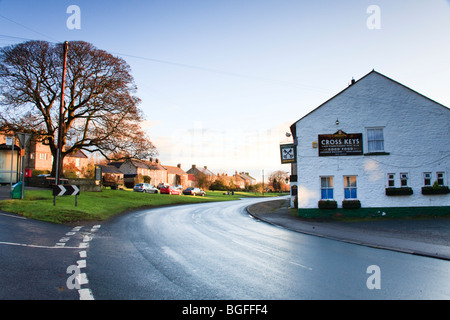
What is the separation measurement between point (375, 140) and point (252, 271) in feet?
57.2

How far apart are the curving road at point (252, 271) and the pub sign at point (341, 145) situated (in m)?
10.6

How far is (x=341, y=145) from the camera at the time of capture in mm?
20734

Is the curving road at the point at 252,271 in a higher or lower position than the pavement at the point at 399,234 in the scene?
higher

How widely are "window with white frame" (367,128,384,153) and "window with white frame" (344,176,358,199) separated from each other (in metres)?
2.33

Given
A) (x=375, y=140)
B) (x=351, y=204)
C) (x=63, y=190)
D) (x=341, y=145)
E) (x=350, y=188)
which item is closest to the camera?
(x=63, y=190)

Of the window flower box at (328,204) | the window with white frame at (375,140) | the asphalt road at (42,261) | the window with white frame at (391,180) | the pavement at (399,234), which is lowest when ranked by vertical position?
the pavement at (399,234)

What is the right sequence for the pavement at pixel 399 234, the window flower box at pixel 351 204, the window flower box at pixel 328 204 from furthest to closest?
the window flower box at pixel 328 204, the window flower box at pixel 351 204, the pavement at pixel 399 234

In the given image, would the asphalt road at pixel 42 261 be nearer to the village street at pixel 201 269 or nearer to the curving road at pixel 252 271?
the village street at pixel 201 269

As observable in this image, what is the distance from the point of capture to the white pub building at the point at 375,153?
2012 cm

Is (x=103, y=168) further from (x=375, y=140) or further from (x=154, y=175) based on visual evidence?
(x=375, y=140)

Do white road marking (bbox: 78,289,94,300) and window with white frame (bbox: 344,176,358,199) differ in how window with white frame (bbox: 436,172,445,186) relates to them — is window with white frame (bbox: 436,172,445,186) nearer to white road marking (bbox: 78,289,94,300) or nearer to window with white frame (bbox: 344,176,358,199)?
window with white frame (bbox: 344,176,358,199)

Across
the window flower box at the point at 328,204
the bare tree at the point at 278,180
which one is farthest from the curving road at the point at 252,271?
the bare tree at the point at 278,180

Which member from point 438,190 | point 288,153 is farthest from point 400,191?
point 288,153
